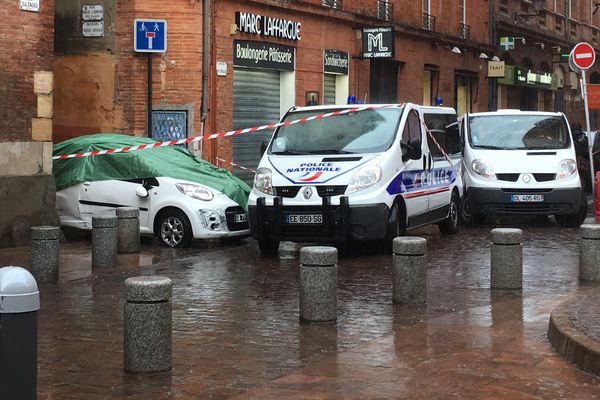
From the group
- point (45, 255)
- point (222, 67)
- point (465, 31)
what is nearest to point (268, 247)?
point (45, 255)

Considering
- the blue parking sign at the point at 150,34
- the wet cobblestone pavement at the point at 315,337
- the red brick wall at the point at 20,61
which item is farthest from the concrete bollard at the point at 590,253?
the blue parking sign at the point at 150,34

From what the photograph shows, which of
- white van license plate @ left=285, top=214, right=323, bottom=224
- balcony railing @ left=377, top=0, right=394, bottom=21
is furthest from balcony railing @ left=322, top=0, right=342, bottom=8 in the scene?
white van license plate @ left=285, top=214, right=323, bottom=224

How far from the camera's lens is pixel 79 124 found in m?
22.2

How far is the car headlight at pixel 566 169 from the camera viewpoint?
18.5 metres

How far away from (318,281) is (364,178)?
458 cm

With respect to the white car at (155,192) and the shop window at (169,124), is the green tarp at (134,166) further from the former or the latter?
the shop window at (169,124)

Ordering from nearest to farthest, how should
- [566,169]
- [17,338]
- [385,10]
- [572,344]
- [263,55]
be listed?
[17,338], [572,344], [566,169], [263,55], [385,10]

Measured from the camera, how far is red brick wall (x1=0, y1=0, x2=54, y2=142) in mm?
16141

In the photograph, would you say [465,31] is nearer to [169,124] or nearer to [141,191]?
[169,124]

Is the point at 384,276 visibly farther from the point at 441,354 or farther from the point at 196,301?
the point at 441,354

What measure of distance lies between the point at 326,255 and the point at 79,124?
44.1 feet

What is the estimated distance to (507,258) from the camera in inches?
448

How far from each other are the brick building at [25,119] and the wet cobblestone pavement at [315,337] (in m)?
2.09

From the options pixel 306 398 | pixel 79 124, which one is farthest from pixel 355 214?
pixel 79 124
